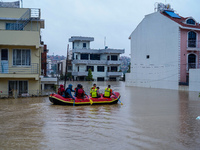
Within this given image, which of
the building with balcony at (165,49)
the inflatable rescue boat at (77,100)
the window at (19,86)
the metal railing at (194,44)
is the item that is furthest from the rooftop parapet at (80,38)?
the inflatable rescue boat at (77,100)

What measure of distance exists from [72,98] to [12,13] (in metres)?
10.3

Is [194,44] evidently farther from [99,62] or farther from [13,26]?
[99,62]

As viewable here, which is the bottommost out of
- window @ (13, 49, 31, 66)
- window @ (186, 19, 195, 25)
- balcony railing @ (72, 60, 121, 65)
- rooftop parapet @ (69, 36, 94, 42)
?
window @ (13, 49, 31, 66)

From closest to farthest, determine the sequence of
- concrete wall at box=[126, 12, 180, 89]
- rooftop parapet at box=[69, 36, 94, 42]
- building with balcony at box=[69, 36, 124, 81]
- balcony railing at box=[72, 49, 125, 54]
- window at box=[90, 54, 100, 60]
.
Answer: concrete wall at box=[126, 12, 180, 89] < balcony railing at box=[72, 49, 125, 54] < building with balcony at box=[69, 36, 124, 81] < rooftop parapet at box=[69, 36, 94, 42] < window at box=[90, 54, 100, 60]

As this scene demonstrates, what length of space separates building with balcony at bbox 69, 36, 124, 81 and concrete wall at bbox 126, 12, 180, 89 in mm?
18816

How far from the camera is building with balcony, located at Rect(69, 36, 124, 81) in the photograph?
2351 inches

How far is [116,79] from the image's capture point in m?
62.6

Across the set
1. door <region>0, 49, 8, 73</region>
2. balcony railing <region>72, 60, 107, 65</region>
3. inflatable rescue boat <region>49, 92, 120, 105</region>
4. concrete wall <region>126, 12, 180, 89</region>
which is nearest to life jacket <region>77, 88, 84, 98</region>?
inflatable rescue boat <region>49, 92, 120, 105</region>

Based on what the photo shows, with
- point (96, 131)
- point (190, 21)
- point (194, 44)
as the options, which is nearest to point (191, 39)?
point (194, 44)

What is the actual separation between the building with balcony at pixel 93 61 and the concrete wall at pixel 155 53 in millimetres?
18816

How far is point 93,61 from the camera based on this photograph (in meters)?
60.2

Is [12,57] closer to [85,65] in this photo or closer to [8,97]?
[8,97]

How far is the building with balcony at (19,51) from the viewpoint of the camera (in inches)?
819

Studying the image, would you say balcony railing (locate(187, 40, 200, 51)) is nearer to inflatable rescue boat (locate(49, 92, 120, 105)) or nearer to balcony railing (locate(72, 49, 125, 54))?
inflatable rescue boat (locate(49, 92, 120, 105))
